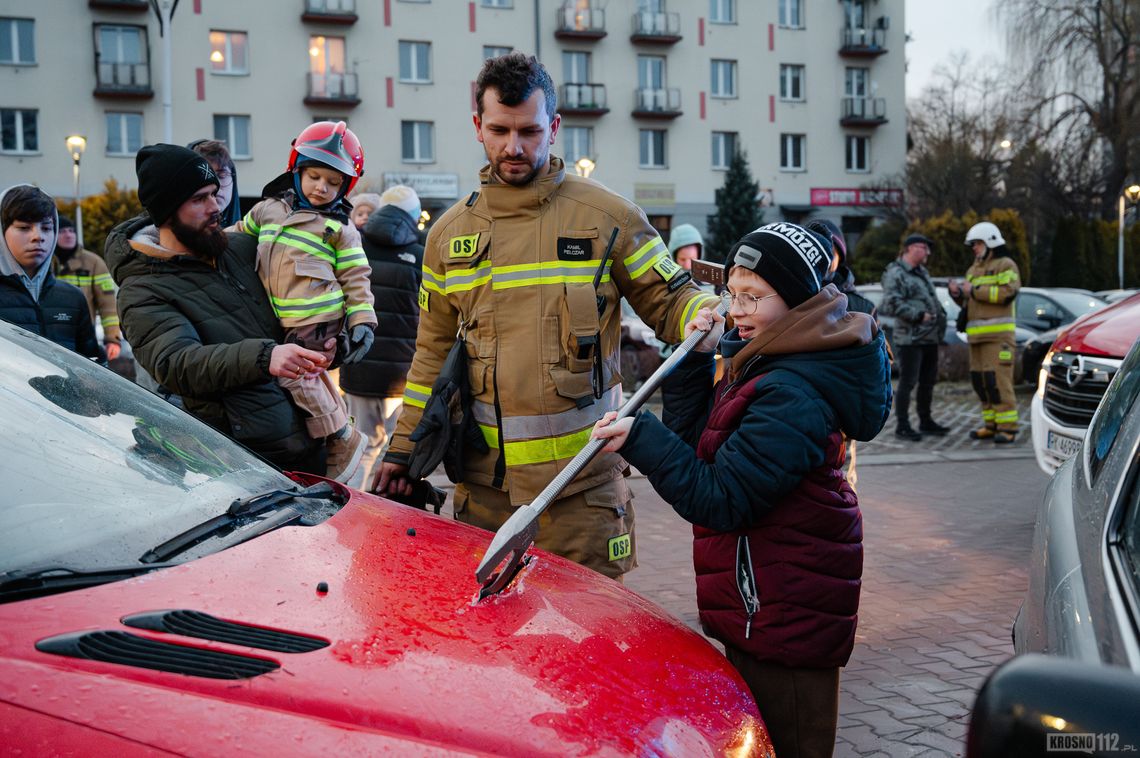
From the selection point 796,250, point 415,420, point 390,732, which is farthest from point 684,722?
point 415,420

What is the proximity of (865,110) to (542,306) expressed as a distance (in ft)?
151

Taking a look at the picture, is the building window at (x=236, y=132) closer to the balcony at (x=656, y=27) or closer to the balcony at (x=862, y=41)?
the balcony at (x=656, y=27)

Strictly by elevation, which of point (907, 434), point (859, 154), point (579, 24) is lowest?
point (907, 434)

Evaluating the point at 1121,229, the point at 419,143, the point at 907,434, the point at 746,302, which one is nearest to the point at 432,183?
the point at 419,143

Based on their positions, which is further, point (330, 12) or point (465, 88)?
point (465, 88)

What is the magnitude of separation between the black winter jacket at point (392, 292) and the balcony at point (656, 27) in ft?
126

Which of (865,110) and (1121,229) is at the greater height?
(865,110)

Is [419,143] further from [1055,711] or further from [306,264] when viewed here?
[1055,711]

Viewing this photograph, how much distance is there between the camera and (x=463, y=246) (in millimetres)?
3561

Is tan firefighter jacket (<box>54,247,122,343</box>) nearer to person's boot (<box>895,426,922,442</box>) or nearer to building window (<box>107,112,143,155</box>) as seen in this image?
person's boot (<box>895,426,922,442</box>)

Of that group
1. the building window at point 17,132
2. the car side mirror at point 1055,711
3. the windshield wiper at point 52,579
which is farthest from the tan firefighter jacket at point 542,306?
the building window at point 17,132

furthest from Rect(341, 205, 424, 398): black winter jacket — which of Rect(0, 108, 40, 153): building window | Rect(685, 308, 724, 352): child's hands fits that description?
Rect(0, 108, 40, 153): building window

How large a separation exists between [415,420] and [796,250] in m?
1.48

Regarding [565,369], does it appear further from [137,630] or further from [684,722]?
[137,630]
